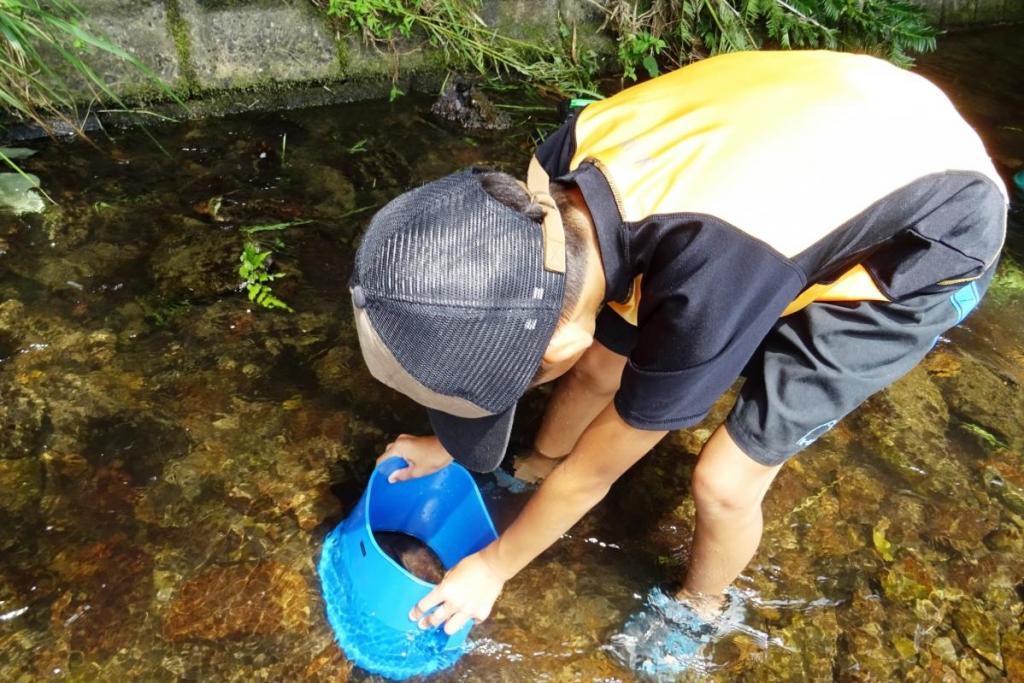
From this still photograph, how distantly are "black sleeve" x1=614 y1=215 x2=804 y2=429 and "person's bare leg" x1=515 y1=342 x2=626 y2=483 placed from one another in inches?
19.8

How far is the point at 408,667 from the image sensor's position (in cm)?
177

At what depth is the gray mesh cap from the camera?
122cm

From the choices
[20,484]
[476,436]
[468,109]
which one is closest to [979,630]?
[476,436]

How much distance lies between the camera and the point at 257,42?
344 cm

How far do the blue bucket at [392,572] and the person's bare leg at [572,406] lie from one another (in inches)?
13.0

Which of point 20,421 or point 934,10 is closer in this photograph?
point 20,421

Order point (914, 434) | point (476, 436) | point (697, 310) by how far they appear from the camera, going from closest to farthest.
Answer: point (697, 310)
point (476, 436)
point (914, 434)

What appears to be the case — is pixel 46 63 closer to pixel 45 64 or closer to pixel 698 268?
pixel 45 64

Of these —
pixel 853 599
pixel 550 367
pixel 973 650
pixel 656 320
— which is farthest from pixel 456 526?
pixel 973 650

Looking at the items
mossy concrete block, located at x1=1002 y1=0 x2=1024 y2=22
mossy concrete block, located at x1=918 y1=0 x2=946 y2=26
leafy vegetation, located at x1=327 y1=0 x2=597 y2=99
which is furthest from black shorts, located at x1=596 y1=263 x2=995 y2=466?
mossy concrete block, located at x1=1002 y1=0 x2=1024 y2=22

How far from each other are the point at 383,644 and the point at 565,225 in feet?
3.36

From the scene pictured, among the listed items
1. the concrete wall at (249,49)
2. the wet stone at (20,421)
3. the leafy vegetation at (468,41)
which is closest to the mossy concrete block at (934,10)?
the leafy vegetation at (468,41)

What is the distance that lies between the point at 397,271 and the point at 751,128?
70cm

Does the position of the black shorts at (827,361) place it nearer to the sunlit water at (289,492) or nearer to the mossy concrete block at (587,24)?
the sunlit water at (289,492)
